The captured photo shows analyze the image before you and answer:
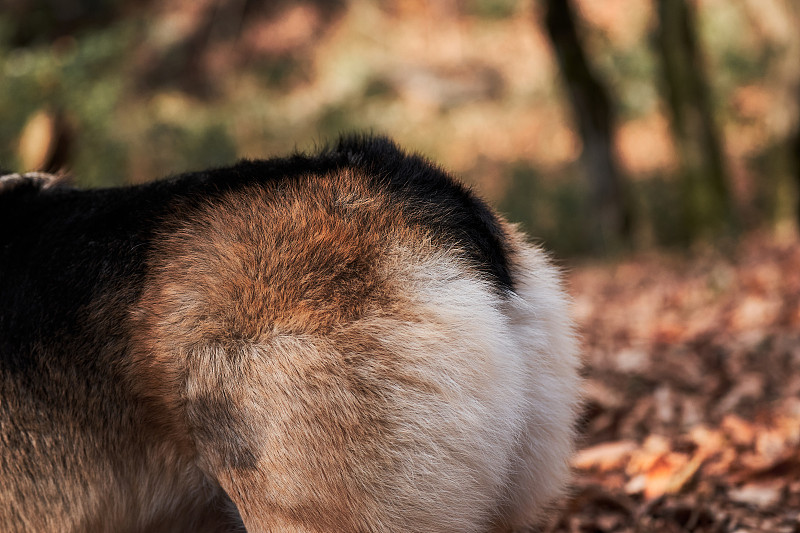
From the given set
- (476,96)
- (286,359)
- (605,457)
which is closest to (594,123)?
(605,457)

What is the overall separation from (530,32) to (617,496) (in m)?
26.5

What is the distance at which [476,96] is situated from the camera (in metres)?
26.2

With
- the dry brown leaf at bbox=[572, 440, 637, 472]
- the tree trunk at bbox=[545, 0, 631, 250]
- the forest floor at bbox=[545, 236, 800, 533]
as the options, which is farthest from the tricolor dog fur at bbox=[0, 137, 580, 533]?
the tree trunk at bbox=[545, 0, 631, 250]

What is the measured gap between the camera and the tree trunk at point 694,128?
11.2 m

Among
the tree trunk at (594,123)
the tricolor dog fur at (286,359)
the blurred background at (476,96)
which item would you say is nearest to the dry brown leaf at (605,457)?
the tricolor dog fur at (286,359)

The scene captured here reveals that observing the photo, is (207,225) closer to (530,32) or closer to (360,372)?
(360,372)

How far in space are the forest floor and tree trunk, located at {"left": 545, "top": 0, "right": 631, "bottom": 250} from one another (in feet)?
13.6

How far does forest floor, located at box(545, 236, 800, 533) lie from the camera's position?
3658 mm

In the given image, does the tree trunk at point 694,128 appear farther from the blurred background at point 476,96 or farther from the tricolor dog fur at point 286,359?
the tricolor dog fur at point 286,359

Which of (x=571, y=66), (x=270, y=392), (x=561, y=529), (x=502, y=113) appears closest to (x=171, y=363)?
(x=270, y=392)

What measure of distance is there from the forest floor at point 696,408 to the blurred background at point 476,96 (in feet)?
6.15

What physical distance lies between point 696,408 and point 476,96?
872 inches

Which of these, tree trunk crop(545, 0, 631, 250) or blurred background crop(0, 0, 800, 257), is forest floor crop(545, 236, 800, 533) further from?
tree trunk crop(545, 0, 631, 250)

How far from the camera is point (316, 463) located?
7.84 feet
